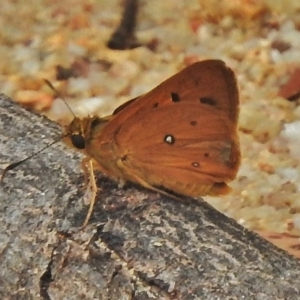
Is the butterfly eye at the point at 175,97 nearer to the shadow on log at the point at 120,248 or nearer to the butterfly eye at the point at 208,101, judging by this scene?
the butterfly eye at the point at 208,101

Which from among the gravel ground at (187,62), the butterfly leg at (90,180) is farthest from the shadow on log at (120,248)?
the gravel ground at (187,62)

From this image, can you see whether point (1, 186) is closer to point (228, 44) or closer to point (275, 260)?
point (275, 260)

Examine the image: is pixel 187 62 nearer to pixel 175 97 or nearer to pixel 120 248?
pixel 175 97

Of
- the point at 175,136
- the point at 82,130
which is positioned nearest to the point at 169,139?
the point at 175,136

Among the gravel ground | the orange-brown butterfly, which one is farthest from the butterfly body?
the gravel ground

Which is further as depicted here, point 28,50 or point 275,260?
point 28,50

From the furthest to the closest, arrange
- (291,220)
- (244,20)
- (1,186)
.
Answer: (244,20), (291,220), (1,186)

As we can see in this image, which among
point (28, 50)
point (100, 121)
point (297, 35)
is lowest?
point (28, 50)

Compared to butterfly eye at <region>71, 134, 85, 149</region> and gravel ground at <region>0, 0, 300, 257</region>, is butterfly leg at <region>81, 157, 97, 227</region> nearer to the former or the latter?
butterfly eye at <region>71, 134, 85, 149</region>

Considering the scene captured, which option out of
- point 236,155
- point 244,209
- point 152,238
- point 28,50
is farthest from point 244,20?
point 152,238
